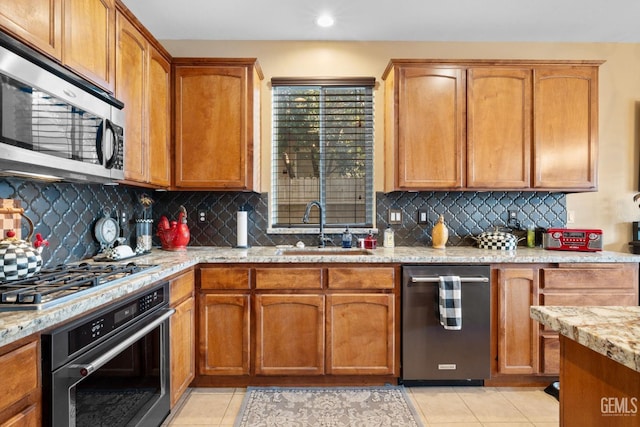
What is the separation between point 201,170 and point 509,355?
254 cm

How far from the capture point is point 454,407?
2223 mm

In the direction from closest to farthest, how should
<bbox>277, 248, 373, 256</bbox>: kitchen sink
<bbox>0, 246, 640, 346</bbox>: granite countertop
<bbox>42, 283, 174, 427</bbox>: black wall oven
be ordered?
<bbox>42, 283, 174, 427</bbox>: black wall oven, <bbox>0, 246, 640, 346</bbox>: granite countertop, <bbox>277, 248, 373, 256</bbox>: kitchen sink

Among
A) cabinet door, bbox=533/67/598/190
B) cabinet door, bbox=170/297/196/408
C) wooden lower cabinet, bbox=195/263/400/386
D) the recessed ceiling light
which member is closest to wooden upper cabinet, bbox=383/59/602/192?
cabinet door, bbox=533/67/598/190

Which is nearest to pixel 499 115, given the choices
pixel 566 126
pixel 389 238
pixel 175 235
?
pixel 566 126

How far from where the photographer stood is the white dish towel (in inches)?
90.0

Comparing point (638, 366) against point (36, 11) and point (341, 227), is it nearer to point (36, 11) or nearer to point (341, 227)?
point (36, 11)

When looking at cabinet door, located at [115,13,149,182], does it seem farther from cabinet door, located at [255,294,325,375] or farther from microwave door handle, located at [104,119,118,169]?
cabinet door, located at [255,294,325,375]

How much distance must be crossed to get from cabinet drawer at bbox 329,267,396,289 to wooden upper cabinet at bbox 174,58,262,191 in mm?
973

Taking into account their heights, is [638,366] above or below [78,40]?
below

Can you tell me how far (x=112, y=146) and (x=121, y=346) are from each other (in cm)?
97

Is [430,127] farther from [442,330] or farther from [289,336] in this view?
[289,336]

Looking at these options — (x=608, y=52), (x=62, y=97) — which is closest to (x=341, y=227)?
(x=62, y=97)

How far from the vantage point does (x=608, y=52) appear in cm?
308

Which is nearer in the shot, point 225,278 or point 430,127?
point 225,278
